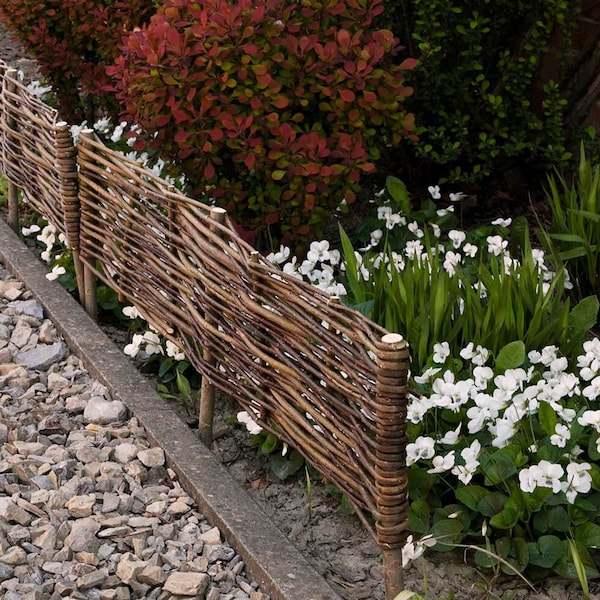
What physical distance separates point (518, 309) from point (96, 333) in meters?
1.65

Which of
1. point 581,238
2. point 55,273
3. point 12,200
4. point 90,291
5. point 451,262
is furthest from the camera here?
point 12,200

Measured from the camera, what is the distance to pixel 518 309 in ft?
10.4

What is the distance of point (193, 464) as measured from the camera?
3.11 meters

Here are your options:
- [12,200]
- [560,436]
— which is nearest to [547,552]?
[560,436]

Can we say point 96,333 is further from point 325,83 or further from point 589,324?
point 589,324

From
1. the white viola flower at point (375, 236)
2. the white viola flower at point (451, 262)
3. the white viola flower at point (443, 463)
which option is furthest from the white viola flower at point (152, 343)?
the white viola flower at point (443, 463)

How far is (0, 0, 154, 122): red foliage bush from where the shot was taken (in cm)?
511

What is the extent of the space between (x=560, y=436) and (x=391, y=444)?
584 millimetres

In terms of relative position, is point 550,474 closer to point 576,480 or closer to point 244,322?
point 576,480

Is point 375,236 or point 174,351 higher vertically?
point 375,236

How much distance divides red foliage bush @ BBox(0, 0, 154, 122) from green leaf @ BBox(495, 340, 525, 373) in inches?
113

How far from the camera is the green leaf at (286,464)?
Answer: 313 cm

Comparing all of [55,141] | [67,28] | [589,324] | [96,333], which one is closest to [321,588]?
[589,324]

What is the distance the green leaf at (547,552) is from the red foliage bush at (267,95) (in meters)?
1.55
